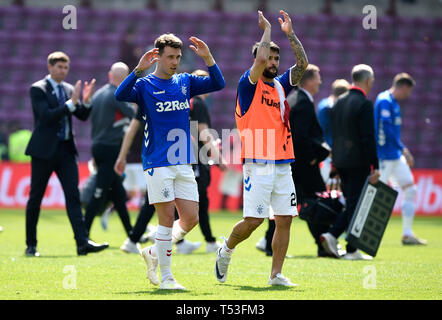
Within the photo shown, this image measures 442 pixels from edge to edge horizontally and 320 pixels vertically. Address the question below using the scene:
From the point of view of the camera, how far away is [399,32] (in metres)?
23.0

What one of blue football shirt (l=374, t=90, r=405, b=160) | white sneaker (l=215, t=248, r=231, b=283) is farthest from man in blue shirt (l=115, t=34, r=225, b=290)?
blue football shirt (l=374, t=90, r=405, b=160)

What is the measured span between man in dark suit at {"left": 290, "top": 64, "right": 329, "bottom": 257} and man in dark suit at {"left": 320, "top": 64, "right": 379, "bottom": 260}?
334 millimetres

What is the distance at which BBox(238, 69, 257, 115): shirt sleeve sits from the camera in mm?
7156

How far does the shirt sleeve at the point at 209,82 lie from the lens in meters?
7.08

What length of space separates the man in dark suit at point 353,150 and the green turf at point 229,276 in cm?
40

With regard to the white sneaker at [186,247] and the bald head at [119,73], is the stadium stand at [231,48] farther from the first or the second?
the white sneaker at [186,247]

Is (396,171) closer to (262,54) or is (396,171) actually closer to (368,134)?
(368,134)

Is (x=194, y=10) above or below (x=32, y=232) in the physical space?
above

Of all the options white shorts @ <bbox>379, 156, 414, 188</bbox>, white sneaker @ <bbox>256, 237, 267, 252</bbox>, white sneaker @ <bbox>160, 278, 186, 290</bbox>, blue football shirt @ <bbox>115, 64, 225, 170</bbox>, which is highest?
blue football shirt @ <bbox>115, 64, 225, 170</bbox>

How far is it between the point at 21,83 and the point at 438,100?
37.3 ft

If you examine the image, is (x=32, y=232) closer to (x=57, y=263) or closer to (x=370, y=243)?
(x=57, y=263)

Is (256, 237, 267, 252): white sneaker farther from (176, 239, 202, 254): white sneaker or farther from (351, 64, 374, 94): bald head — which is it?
(351, 64, 374, 94): bald head
